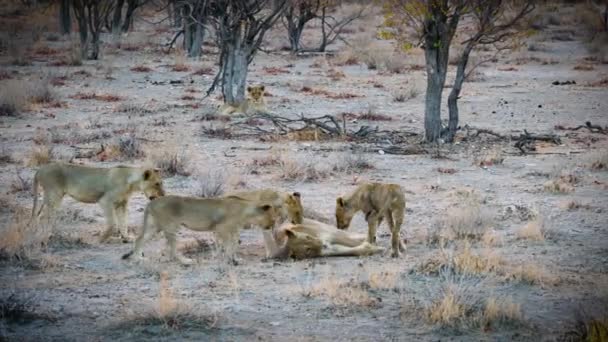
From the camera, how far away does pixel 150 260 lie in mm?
9773

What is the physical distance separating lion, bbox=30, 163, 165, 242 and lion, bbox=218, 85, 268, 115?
10.1 metres

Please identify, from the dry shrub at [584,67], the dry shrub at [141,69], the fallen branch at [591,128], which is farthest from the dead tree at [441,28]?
the dry shrub at [584,67]

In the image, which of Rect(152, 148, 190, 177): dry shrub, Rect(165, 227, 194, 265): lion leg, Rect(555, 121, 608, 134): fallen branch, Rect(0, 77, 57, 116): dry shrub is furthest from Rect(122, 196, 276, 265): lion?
Rect(0, 77, 57, 116): dry shrub

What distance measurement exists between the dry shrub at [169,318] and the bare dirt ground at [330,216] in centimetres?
2

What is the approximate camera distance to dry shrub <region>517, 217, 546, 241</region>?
10.9 meters

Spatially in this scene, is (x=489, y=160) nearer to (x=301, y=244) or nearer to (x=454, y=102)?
(x=454, y=102)

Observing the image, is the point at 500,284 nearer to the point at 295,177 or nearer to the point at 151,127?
the point at 295,177

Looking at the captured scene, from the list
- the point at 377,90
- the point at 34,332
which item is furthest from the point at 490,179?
the point at 377,90

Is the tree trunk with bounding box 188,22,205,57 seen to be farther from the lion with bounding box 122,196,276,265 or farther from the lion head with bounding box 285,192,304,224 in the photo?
the lion with bounding box 122,196,276,265

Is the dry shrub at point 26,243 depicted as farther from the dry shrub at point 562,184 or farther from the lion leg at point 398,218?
the dry shrub at point 562,184

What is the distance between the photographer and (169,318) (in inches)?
307

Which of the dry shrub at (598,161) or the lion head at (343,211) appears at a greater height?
the lion head at (343,211)

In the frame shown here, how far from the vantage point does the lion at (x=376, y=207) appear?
10117 mm

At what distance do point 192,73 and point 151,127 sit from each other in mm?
9881
